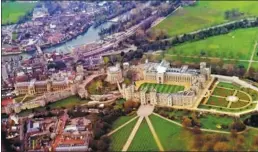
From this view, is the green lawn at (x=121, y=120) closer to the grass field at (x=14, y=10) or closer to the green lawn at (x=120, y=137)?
→ the green lawn at (x=120, y=137)

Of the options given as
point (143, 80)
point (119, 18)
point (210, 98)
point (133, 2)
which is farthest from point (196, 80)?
point (133, 2)

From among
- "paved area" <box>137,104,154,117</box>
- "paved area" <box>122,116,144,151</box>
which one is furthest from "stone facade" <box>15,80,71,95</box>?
"paved area" <box>122,116,144,151</box>

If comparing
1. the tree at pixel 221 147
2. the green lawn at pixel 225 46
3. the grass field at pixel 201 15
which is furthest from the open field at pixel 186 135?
the grass field at pixel 201 15

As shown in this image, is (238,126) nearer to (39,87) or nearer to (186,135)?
(186,135)

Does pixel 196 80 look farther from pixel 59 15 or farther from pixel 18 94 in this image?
pixel 59 15

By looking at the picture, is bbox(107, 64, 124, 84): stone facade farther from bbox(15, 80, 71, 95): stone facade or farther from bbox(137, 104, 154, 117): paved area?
bbox(137, 104, 154, 117): paved area
